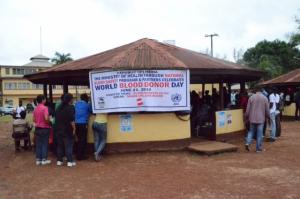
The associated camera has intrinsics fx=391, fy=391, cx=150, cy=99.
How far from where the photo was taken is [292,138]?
13766mm

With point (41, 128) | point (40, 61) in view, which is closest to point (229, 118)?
point (41, 128)

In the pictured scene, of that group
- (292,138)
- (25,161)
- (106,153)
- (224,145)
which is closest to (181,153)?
(224,145)

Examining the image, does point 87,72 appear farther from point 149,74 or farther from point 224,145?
point 224,145

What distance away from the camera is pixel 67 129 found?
941 cm

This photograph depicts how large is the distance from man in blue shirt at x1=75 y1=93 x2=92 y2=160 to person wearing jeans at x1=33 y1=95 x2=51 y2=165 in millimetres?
823

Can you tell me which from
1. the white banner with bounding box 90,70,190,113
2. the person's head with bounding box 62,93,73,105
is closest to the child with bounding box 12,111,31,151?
the white banner with bounding box 90,70,190,113

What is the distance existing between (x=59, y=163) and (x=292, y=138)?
834 centimetres

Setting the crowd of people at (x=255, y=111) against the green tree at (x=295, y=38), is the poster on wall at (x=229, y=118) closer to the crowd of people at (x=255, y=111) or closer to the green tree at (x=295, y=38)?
the crowd of people at (x=255, y=111)

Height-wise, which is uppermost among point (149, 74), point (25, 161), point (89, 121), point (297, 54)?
point (297, 54)

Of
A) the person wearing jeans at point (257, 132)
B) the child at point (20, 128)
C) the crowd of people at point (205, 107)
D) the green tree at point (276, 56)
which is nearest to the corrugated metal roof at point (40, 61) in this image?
the green tree at point (276, 56)

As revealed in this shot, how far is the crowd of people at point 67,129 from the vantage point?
30.9 feet

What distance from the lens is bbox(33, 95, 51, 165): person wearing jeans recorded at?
9609 mm

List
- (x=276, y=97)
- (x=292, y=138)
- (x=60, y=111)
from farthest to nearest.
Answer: (x=292, y=138)
(x=276, y=97)
(x=60, y=111)

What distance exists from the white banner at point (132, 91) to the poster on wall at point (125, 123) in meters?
0.30
